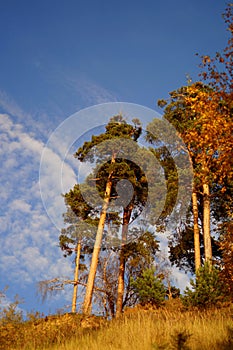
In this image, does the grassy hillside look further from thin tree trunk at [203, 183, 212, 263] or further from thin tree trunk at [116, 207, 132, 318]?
thin tree trunk at [116, 207, 132, 318]

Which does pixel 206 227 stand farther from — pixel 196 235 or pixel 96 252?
pixel 96 252

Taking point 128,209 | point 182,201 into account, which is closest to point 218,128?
point 182,201

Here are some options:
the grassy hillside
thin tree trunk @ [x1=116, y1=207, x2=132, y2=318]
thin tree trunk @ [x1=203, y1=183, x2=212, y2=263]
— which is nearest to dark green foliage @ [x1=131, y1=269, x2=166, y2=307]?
thin tree trunk @ [x1=203, y1=183, x2=212, y2=263]

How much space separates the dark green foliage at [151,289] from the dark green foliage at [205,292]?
133 centimetres

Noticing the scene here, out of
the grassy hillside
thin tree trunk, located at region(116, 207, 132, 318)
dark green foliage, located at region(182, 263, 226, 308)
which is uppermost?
thin tree trunk, located at region(116, 207, 132, 318)

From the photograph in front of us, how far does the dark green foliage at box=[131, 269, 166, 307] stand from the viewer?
51.8 ft

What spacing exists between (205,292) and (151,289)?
2.41 metres

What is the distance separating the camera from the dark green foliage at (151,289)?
15.8 meters

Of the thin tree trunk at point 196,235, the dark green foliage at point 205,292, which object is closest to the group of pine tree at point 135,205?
the thin tree trunk at point 196,235

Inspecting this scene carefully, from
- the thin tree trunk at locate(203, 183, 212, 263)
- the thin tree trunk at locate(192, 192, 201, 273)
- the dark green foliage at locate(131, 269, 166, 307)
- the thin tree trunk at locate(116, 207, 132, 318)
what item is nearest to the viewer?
the dark green foliage at locate(131, 269, 166, 307)

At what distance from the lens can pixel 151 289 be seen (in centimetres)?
1575

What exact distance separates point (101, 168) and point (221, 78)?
1499 centimetres

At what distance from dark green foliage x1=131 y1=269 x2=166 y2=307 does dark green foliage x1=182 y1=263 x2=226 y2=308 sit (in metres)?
1.33

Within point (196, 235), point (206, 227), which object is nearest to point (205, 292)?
point (206, 227)
